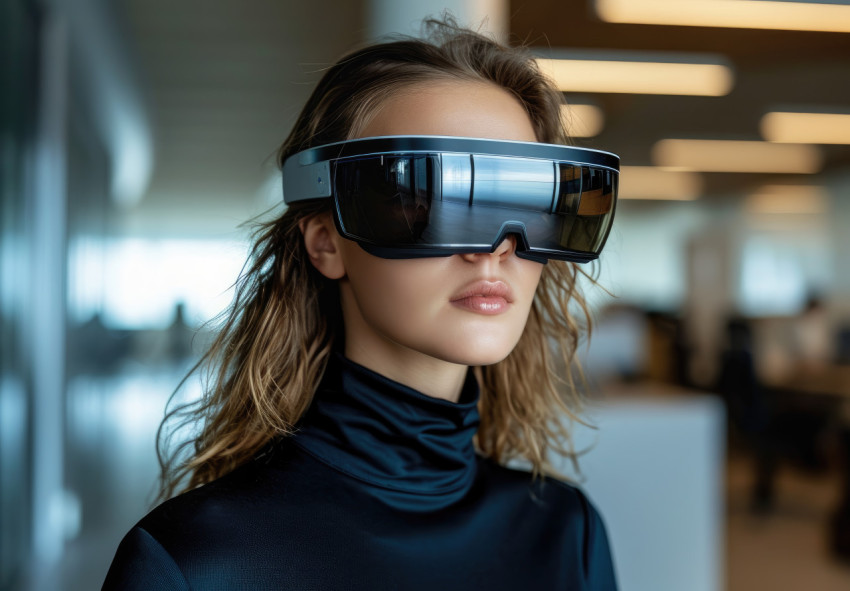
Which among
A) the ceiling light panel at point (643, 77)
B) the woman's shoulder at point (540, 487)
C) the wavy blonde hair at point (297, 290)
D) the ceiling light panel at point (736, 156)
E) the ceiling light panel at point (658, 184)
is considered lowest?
the woman's shoulder at point (540, 487)

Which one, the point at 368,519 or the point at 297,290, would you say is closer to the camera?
the point at 368,519

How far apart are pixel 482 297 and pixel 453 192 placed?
13 centimetres

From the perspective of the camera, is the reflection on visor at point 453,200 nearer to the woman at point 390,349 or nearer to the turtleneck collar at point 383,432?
the woman at point 390,349

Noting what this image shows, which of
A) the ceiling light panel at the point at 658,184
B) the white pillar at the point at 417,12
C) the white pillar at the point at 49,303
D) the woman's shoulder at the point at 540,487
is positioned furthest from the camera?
the ceiling light panel at the point at 658,184

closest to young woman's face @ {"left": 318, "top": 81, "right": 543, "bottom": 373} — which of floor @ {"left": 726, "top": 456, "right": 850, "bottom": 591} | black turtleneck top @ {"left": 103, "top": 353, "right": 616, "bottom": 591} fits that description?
black turtleneck top @ {"left": 103, "top": 353, "right": 616, "bottom": 591}

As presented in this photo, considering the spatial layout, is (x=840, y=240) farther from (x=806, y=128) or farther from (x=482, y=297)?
(x=482, y=297)

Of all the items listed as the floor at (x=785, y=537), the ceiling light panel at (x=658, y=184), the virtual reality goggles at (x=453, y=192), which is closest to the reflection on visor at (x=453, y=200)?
the virtual reality goggles at (x=453, y=192)

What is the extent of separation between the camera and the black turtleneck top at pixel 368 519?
2.77 ft

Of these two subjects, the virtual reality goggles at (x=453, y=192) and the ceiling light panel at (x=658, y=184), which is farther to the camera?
the ceiling light panel at (x=658, y=184)

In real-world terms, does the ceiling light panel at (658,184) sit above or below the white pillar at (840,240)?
above

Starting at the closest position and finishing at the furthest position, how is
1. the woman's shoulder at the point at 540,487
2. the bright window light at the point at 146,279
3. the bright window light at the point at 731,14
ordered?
1. the woman's shoulder at the point at 540,487
2. the bright window light at the point at 731,14
3. the bright window light at the point at 146,279

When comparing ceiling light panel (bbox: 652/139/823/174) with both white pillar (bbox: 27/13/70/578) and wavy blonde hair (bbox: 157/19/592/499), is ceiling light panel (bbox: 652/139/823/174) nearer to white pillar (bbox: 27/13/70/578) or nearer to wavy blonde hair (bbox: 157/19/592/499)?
white pillar (bbox: 27/13/70/578)

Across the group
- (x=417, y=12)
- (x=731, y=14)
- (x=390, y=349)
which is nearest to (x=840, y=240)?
(x=731, y=14)

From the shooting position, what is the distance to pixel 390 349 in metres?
0.99
